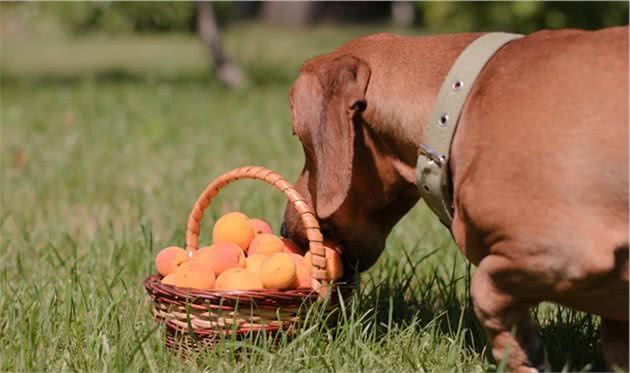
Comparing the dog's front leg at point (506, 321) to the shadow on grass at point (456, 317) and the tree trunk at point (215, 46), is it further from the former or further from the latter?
the tree trunk at point (215, 46)

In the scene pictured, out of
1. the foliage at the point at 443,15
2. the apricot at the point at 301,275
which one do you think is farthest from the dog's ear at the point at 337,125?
the foliage at the point at 443,15

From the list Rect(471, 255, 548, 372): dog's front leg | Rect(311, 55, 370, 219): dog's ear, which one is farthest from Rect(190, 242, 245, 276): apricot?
Rect(471, 255, 548, 372): dog's front leg

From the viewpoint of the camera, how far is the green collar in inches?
120

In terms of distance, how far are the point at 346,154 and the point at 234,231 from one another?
747 mm

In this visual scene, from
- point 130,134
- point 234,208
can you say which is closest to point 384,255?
point 234,208

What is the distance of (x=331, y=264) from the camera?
354 cm

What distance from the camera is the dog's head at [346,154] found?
3.25 m

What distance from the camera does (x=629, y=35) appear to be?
9.65 feet

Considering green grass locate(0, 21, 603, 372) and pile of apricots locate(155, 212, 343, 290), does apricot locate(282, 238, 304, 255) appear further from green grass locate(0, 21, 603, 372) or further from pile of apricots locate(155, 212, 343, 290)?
green grass locate(0, 21, 603, 372)

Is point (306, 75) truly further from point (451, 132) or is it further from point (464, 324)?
point (464, 324)

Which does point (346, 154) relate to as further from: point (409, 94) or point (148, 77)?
point (148, 77)

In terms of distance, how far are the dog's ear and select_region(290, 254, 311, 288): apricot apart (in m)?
0.30

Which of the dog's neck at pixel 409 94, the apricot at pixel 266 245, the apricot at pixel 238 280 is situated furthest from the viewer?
the apricot at pixel 266 245

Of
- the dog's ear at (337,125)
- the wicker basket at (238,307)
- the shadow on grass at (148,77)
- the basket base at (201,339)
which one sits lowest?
the shadow on grass at (148,77)
